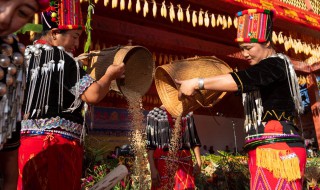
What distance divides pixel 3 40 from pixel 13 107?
0.77 ft

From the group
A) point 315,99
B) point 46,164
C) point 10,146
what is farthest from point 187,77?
point 315,99

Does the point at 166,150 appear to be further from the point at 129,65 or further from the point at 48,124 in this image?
the point at 48,124

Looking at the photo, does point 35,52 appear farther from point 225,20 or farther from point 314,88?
point 314,88

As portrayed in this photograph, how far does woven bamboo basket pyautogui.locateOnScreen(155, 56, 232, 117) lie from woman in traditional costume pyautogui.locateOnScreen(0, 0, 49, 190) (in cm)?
133

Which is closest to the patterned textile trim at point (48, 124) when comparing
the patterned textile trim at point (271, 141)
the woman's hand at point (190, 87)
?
the woman's hand at point (190, 87)

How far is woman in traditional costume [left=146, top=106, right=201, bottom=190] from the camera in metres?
4.32

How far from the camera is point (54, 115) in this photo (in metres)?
1.93

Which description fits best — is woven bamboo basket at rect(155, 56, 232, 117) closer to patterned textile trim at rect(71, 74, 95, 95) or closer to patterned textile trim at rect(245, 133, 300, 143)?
patterned textile trim at rect(245, 133, 300, 143)

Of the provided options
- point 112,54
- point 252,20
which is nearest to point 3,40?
point 112,54

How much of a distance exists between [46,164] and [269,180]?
51.2 inches

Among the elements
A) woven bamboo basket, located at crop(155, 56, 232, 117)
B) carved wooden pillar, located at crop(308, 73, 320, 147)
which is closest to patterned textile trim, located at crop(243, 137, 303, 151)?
woven bamboo basket, located at crop(155, 56, 232, 117)

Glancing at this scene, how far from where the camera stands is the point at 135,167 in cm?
509

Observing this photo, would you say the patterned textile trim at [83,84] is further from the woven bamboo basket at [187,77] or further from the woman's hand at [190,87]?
the woven bamboo basket at [187,77]

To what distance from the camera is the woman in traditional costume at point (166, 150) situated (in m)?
4.32
